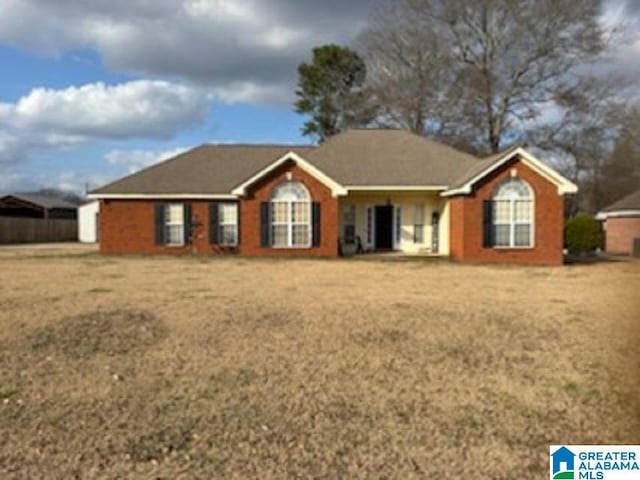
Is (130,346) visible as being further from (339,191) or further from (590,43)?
(590,43)

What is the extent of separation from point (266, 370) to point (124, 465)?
253 cm

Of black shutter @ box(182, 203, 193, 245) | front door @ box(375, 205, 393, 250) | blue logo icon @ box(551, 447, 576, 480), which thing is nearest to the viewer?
blue logo icon @ box(551, 447, 576, 480)

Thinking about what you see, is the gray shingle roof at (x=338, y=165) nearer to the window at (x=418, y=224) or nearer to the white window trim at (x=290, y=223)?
the window at (x=418, y=224)

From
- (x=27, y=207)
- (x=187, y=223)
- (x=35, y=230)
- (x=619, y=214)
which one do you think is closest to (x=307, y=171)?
(x=187, y=223)

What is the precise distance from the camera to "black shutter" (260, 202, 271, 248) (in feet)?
85.8

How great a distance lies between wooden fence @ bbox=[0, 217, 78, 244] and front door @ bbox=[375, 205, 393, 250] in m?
26.9

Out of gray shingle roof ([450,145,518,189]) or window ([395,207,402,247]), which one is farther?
window ([395,207,402,247])

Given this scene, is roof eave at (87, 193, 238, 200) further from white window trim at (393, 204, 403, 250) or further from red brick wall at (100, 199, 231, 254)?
white window trim at (393, 204, 403, 250)

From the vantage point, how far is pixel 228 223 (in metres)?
28.0

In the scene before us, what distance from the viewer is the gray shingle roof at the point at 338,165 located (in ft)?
91.2

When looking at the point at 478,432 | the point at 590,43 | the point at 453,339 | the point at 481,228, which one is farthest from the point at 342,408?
the point at 590,43

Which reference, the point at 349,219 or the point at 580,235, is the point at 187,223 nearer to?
the point at 349,219

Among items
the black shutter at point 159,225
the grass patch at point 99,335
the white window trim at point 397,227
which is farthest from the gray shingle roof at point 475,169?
the grass patch at point 99,335

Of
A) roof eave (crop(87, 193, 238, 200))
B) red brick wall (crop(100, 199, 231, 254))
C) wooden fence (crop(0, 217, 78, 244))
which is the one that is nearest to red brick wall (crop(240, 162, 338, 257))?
roof eave (crop(87, 193, 238, 200))
